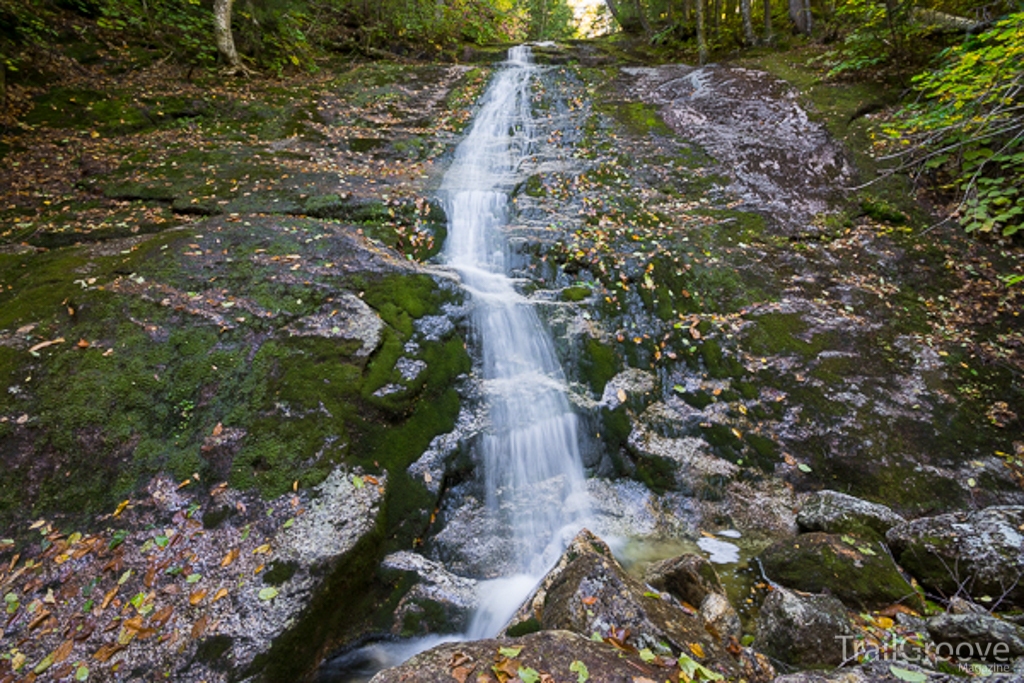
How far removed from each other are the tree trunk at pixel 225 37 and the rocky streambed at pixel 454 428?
3615mm

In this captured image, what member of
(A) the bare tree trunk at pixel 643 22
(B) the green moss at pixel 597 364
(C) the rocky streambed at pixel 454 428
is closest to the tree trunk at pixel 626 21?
(A) the bare tree trunk at pixel 643 22

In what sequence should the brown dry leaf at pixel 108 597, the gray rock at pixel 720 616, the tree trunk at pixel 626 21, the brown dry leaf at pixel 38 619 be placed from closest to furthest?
the brown dry leaf at pixel 38 619 < the brown dry leaf at pixel 108 597 < the gray rock at pixel 720 616 < the tree trunk at pixel 626 21

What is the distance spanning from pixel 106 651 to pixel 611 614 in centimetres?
330

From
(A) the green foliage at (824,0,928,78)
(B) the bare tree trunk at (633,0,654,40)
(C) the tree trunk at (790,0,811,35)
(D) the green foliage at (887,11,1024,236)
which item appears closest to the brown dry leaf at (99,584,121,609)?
(D) the green foliage at (887,11,1024,236)

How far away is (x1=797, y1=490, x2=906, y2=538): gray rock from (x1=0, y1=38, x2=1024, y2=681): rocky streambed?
0.03 m

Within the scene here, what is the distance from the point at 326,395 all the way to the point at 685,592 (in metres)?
3.79

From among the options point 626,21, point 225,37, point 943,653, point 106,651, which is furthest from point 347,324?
point 626,21

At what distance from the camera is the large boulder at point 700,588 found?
11.4 feet

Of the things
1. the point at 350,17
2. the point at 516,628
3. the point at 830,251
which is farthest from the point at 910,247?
the point at 350,17

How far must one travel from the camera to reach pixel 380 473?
4.14 metres

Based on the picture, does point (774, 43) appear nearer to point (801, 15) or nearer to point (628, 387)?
point (801, 15)

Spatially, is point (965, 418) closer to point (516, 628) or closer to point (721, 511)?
point (721, 511)

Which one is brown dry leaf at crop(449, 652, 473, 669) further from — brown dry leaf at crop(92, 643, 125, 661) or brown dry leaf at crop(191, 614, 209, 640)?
brown dry leaf at crop(92, 643, 125, 661)

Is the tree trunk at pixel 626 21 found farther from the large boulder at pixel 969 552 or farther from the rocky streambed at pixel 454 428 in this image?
the large boulder at pixel 969 552
